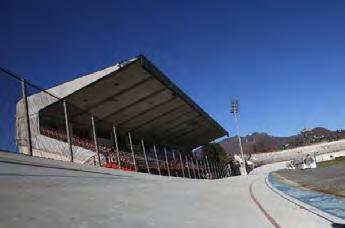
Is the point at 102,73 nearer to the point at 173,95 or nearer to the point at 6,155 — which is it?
the point at 173,95

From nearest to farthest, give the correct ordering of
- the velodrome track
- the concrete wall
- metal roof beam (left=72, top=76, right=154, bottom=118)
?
the velodrome track → metal roof beam (left=72, top=76, right=154, bottom=118) → the concrete wall

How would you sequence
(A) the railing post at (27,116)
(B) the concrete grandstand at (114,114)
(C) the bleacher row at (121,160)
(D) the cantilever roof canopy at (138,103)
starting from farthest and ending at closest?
(D) the cantilever roof canopy at (138,103), (C) the bleacher row at (121,160), (B) the concrete grandstand at (114,114), (A) the railing post at (27,116)

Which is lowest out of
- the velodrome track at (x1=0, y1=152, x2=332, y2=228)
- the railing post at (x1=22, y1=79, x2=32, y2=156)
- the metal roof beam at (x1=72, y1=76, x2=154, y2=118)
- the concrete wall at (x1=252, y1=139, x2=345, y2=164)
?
the velodrome track at (x1=0, y1=152, x2=332, y2=228)

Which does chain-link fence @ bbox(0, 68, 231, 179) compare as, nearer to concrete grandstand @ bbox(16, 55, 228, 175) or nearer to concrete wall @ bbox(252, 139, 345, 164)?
concrete grandstand @ bbox(16, 55, 228, 175)

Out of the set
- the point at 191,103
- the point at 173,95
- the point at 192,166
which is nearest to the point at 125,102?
the point at 173,95

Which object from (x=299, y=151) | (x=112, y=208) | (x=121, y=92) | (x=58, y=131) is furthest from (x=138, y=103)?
(x=299, y=151)

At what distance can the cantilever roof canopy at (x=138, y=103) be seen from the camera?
29325 millimetres

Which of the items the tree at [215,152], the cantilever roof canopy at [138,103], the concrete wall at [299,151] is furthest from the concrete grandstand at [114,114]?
the concrete wall at [299,151]

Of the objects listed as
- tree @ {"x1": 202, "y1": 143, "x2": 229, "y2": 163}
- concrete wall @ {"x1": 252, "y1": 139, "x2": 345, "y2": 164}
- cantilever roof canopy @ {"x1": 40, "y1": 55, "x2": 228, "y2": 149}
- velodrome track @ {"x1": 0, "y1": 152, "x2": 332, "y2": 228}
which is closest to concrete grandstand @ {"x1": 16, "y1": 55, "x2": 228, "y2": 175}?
cantilever roof canopy @ {"x1": 40, "y1": 55, "x2": 228, "y2": 149}

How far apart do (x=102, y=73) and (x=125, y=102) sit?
6.62 metres

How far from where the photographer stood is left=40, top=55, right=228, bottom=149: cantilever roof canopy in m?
29.3

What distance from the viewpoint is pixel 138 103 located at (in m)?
37.2

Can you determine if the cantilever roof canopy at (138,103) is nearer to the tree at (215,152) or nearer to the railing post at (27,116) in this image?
the railing post at (27,116)

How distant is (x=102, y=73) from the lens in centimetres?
2905
